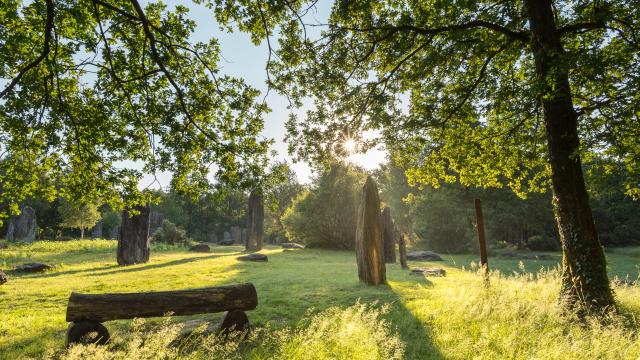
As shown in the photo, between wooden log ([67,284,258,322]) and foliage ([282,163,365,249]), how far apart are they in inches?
994

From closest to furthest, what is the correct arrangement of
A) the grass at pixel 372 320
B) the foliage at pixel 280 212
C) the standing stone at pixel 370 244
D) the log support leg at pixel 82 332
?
the grass at pixel 372 320
the log support leg at pixel 82 332
the standing stone at pixel 370 244
the foliage at pixel 280 212

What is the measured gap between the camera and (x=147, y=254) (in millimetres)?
19156

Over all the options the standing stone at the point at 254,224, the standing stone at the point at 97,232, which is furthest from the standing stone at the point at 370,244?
the standing stone at the point at 97,232

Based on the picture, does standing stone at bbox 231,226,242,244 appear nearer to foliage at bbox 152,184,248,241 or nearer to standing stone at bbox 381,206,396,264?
foliage at bbox 152,184,248,241

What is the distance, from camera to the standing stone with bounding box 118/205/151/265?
58.3 feet

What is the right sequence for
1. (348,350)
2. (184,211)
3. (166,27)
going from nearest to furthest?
1. (348,350)
2. (166,27)
3. (184,211)

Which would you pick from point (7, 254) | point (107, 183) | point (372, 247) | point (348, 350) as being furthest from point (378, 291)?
point (7, 254)

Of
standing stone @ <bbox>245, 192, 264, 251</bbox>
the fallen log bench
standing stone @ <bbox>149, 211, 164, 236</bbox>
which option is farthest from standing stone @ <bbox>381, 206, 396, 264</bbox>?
standing stone @ <bbox>149, 211, 164, 236</bbox>

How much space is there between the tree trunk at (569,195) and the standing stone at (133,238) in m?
17.0

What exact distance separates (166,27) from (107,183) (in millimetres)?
4253

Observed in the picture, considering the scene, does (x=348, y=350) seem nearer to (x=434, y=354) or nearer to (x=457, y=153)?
(x=434, y=354)

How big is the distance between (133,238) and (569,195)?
1837 cm

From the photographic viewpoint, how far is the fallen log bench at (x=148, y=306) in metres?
5.73

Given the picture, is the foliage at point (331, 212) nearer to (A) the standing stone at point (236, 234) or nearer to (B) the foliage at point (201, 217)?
(A) the standing stone at point (236, 234)
